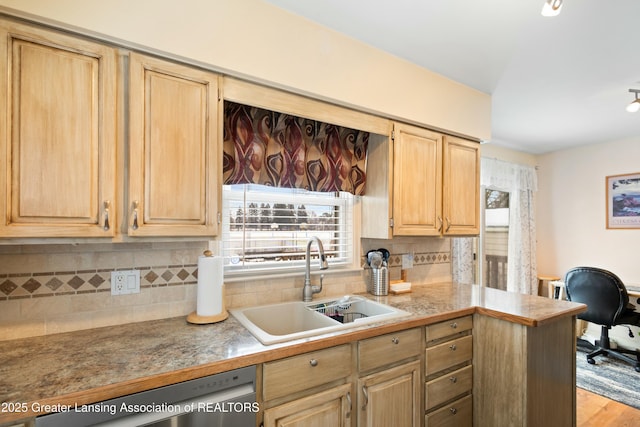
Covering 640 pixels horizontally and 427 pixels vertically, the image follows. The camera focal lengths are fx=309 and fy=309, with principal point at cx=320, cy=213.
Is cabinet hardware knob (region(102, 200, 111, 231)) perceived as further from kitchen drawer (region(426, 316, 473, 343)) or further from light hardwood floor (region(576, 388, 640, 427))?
light hardwood floor (region(576, 388, 640, 427))

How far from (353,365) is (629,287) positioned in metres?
3.85

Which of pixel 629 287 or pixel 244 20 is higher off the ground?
pixel 244 20

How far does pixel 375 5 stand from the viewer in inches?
61.3

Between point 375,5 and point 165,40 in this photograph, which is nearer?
point 165,40

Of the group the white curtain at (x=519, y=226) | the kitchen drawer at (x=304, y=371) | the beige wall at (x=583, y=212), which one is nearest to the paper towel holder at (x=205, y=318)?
the kitchen drawer at (x=304, y=371)

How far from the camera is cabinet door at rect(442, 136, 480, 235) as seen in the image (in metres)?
2.34

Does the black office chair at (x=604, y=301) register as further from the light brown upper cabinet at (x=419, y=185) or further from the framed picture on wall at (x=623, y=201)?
the light brown upper cabinet at (x=419, y=185)

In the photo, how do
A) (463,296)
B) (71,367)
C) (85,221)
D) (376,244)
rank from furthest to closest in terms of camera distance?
1. (376,244)
2. (463,296)
3. (85,221)
4. (71,367)

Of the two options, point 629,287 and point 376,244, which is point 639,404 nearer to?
point 629,287

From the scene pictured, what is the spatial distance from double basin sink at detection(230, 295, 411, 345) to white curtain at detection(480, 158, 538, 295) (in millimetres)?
2884

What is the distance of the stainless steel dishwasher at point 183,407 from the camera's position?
91 centimetres

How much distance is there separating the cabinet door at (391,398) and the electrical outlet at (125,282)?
117 centimetres

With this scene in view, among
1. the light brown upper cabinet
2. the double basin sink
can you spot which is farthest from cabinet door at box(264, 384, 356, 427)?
the light brown upper cabinet

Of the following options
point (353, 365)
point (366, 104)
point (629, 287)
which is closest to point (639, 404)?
point (629, 287)
